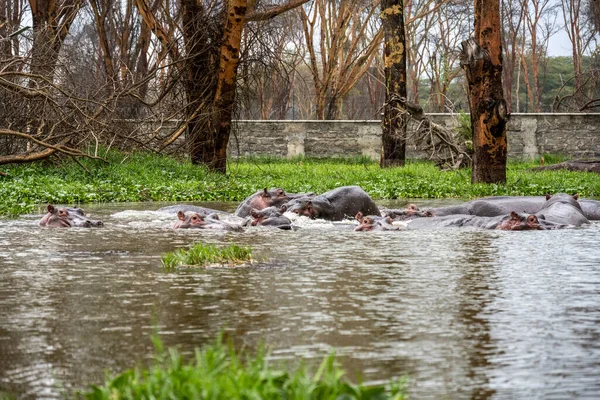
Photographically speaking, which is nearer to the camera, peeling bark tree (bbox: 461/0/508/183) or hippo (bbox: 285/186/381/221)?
hippo (bbox: 285/186/381/221)

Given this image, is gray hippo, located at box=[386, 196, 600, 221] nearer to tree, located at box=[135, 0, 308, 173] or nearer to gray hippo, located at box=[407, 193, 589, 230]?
gray hippo, located at box=[407, 193, 589, 230]

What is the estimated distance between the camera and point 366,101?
71.9 meters

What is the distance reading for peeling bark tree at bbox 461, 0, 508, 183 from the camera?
1872cm

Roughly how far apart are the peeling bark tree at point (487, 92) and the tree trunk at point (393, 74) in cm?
608

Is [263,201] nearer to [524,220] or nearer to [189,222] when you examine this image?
[189,222]

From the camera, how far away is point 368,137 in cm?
3216

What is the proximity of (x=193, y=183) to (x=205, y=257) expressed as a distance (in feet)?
34.1

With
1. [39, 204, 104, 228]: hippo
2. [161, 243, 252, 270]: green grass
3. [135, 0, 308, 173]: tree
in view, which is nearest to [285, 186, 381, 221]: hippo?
[39, 204, 104, 228]: hippo

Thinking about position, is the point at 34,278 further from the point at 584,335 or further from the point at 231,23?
the point at 231,23

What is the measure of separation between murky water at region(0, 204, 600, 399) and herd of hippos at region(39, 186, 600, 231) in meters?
1.68

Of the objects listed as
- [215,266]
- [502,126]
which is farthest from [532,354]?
[502,126]

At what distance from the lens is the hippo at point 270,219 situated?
1176 centimetres

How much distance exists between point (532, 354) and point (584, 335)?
589mm

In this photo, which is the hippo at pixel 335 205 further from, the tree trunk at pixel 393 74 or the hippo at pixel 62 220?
the tree trunk at pixel 393 74
